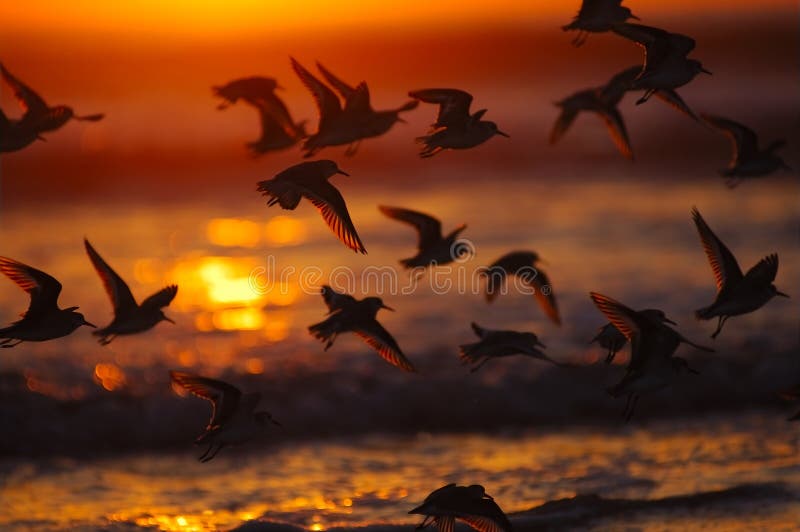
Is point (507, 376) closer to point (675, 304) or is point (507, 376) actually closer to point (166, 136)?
point (675, 304)

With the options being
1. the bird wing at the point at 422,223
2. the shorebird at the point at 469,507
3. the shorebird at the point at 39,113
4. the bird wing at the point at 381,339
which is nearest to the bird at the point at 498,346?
the bird wing at the point at 381,339

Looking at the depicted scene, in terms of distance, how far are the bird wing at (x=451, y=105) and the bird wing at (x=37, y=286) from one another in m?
3.16

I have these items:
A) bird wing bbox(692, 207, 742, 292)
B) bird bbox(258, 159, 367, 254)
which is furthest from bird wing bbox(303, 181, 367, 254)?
bird wing bbox(692, 207, 742, 292)

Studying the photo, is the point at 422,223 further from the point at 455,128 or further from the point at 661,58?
the point at 661,58

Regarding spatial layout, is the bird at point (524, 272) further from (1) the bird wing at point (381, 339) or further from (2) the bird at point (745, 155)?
(1) the bird wing at point (381, 339)

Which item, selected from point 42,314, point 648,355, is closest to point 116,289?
point 42,314

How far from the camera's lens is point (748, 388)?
1393cm

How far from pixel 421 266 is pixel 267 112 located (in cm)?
207

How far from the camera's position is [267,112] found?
1154 cm

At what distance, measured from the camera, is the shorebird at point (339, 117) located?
34.0 feet

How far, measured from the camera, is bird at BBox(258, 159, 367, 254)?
30.3 ft

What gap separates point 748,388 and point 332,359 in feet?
16.0

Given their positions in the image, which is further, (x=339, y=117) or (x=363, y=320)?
(x=339, y=117)

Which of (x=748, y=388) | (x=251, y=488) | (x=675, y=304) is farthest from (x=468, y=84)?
(x=251, y=488)
